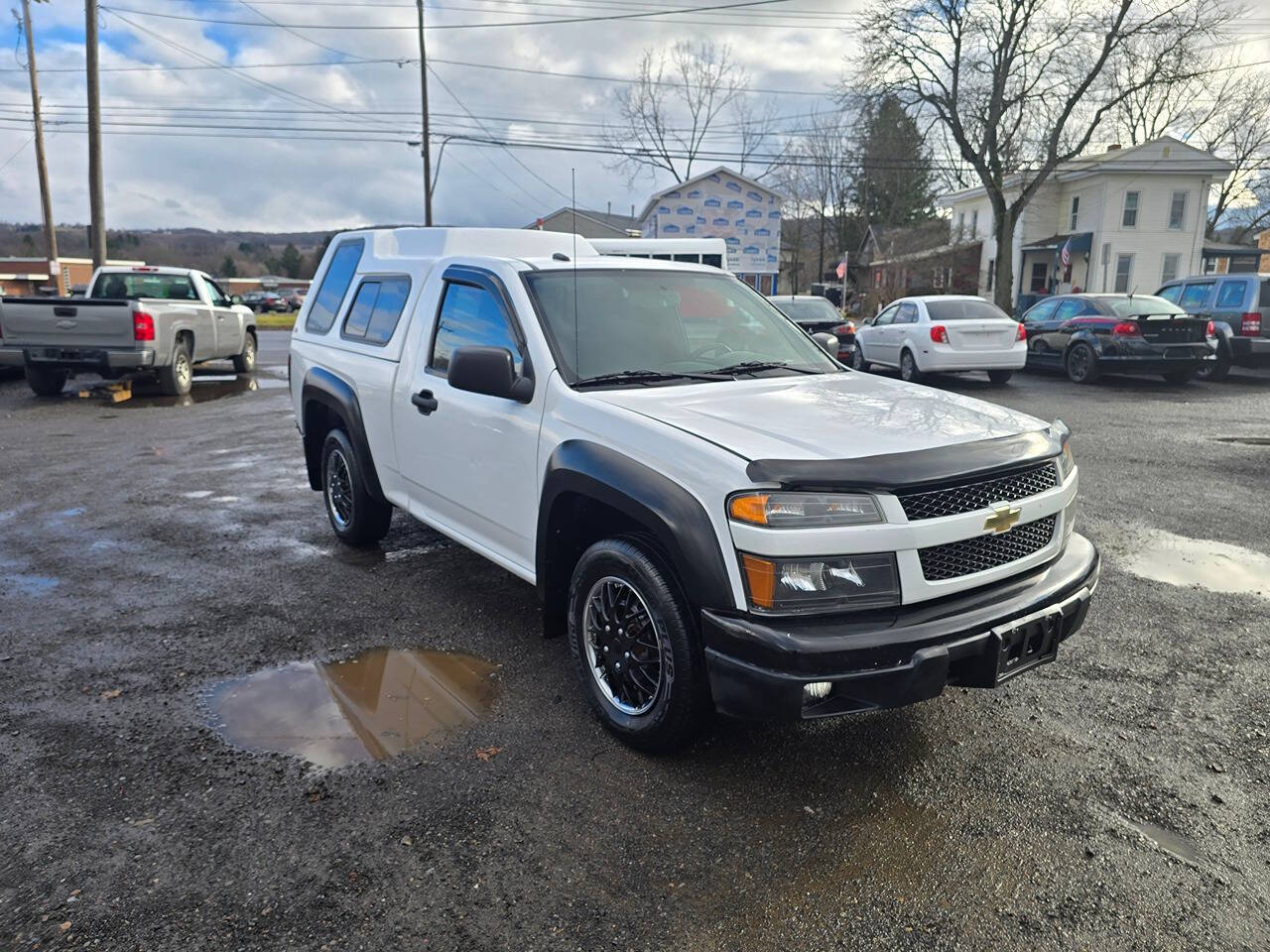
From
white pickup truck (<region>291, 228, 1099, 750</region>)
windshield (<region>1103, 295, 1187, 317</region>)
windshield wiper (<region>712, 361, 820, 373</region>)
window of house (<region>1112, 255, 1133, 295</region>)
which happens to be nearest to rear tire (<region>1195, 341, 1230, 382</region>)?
windshield (<region>1103, 295, 1187, 317</region>)

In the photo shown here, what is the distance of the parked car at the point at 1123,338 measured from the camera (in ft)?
46.3

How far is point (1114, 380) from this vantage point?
51.8 ft

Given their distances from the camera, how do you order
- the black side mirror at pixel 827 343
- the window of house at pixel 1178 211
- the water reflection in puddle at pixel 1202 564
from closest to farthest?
the black side mirror at pixel 827 343 < the water reflection in puddle at pixel 1202 564 < the window of house at pixel 1178 211

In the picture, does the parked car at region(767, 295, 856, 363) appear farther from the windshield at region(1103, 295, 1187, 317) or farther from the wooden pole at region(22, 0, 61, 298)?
the wooden pole at region(22, 0, 61, 298)

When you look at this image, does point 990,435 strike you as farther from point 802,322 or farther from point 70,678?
point 802,322

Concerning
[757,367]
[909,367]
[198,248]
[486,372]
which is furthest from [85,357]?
[198,248]

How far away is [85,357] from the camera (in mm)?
12633

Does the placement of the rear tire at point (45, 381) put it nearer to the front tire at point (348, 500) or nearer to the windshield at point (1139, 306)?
the front tire at point (348, 500)

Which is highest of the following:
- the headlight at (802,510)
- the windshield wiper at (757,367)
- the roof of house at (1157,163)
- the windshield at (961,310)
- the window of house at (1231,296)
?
the roof of house at (1157,163)

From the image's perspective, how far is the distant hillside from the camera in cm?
7119

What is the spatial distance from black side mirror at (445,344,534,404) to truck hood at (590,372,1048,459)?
1.24 feet

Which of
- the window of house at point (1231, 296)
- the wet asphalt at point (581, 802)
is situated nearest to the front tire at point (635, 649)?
the wet asphalt at point (581, 802)

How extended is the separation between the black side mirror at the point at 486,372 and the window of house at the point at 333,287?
8.40 feet

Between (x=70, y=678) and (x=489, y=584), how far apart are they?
2.13m
